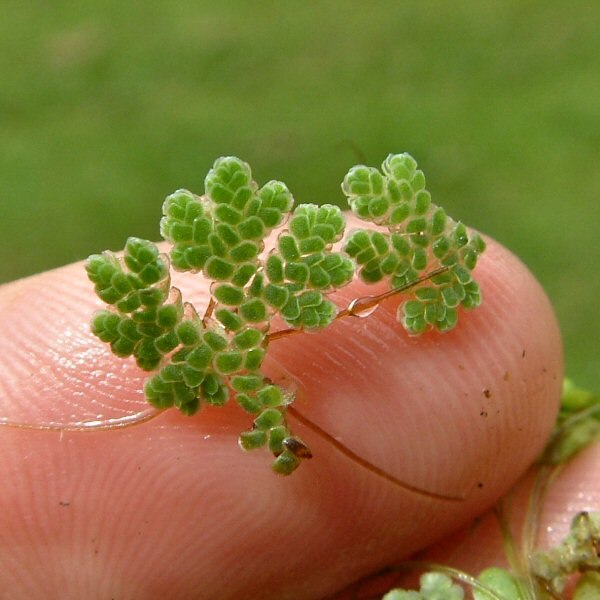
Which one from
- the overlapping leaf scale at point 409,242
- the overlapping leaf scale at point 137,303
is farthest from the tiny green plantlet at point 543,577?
the overlapping leaf scale at point 137,303

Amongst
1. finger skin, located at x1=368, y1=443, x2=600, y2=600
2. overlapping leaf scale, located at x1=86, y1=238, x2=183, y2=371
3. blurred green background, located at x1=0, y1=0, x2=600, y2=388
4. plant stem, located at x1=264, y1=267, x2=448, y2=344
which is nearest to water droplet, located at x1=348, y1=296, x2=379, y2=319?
plant stem, located at x1=264, y1=267, x2=448, y2=344

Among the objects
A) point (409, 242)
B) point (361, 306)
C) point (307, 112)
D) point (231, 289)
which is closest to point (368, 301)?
point (361, 306)

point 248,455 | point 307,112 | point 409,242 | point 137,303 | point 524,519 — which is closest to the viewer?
point 137,303

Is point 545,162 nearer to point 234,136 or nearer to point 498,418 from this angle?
point 234,136

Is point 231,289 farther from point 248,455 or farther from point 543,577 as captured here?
point 543,577

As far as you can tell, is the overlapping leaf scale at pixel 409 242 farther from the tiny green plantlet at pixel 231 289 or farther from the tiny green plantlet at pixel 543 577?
the tiny green plantlet at pixel 543 577

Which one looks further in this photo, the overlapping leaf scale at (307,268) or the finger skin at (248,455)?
the finger skin at (248,455)

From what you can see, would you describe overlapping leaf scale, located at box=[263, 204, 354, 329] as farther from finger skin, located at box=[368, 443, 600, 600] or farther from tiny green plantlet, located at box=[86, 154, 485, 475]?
finger skin, located at box=[368, 443, 600, 600]
